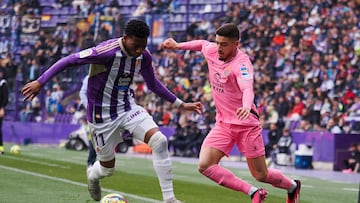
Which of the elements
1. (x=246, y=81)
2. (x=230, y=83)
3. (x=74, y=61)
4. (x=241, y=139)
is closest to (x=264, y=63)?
(x=241, y=139)

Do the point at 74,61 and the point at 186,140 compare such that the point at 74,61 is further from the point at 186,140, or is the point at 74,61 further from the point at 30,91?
the point at 186,140

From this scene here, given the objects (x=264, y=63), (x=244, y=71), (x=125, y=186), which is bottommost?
(x=125, y=186)

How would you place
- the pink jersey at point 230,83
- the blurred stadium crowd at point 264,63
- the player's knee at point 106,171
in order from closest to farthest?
the pink jersey at point 230,83
the player's knee at point 106,171
the blurred stadium crowd at point 264,63

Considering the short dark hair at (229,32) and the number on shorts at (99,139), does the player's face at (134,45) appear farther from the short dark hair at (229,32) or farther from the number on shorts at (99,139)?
the number on shorts at (99,139)

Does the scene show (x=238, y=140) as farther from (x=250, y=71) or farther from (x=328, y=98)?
(x=328, y=98)

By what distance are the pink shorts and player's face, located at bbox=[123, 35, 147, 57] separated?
141cm

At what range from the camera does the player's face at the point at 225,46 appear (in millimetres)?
10633

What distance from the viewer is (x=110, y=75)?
10.4m

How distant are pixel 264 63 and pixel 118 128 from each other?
65.1 ft

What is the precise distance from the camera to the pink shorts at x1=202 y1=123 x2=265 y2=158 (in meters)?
10.7

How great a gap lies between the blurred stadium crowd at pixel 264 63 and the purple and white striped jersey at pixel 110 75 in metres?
15.6

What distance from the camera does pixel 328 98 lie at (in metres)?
26.6

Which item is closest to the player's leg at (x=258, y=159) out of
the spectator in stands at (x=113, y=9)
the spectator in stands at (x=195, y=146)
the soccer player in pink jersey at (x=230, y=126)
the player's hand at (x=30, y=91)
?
the soccer player in pink jersey at (x=230, y=126)

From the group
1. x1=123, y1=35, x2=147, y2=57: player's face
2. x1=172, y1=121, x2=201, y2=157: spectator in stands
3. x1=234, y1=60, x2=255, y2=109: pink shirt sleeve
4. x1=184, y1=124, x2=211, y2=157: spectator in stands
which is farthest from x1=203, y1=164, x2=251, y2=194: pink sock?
x1=172, y1=121, x2=201, y2=157: spectator in stands
